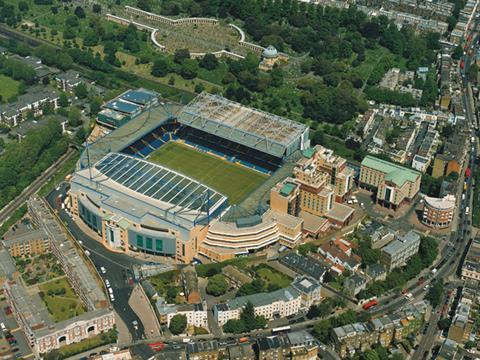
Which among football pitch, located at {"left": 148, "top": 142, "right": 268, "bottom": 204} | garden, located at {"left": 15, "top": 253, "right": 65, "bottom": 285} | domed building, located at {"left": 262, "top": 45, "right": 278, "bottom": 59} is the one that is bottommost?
garden, located at {"left": 15, "top": 253, "right": 65, "bottom": 285}

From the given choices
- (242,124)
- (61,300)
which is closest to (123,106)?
(242,124)

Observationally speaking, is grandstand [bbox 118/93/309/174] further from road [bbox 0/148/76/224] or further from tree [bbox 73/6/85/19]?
tree [bbox 73/6/85/19]

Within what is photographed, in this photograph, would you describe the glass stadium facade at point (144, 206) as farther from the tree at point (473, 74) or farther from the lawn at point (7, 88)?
the tree at point (473, 74)

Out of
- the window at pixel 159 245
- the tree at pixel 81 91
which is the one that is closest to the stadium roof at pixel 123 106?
the tree at pixel 81 91

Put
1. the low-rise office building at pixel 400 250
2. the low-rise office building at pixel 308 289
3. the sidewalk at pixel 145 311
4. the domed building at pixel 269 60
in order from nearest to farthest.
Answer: the sidewalk at pixel 145 311, the low-rise office building at pixel 308 289, the low-rise office building at pixel 400 250, the domed building at pixel 269 60

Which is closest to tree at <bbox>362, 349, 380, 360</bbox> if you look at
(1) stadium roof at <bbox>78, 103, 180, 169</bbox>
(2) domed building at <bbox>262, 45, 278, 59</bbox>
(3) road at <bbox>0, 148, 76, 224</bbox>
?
(1) stadium roof at <bbox>78, 103, 180, 169</bbox>

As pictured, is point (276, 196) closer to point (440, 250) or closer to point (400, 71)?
point (440, 250)

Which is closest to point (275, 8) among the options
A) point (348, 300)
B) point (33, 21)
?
point (33, 21)
